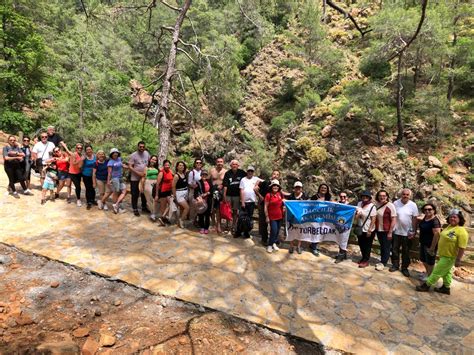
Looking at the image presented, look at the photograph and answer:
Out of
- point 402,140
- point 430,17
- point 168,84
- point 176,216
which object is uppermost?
point 430,17

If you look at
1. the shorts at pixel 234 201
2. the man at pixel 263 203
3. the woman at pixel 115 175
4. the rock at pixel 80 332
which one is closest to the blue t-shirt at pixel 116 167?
the woman at pixel 115 175

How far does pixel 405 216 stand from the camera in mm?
5867

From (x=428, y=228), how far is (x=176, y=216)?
5609 millimetres

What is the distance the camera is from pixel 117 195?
320 inches

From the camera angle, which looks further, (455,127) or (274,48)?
(274,48)

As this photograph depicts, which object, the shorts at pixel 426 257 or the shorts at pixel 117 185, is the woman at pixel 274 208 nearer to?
the shorts at pixel 426 257

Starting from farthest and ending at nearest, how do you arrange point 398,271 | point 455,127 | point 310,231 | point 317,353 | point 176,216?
1. point 455,127
2. point 176,216
3. point 310,231
4. point 398,271
5. point 317,353

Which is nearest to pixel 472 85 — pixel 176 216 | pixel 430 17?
pixel 430 17

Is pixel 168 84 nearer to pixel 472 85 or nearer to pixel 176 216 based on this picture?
pixel 176 216

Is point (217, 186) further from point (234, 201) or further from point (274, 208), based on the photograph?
point (274, 208)

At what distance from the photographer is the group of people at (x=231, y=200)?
18.2ft

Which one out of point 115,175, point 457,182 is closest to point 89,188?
point 115,175

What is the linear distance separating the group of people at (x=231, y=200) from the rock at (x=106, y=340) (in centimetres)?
362

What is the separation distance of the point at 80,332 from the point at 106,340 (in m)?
0.37
